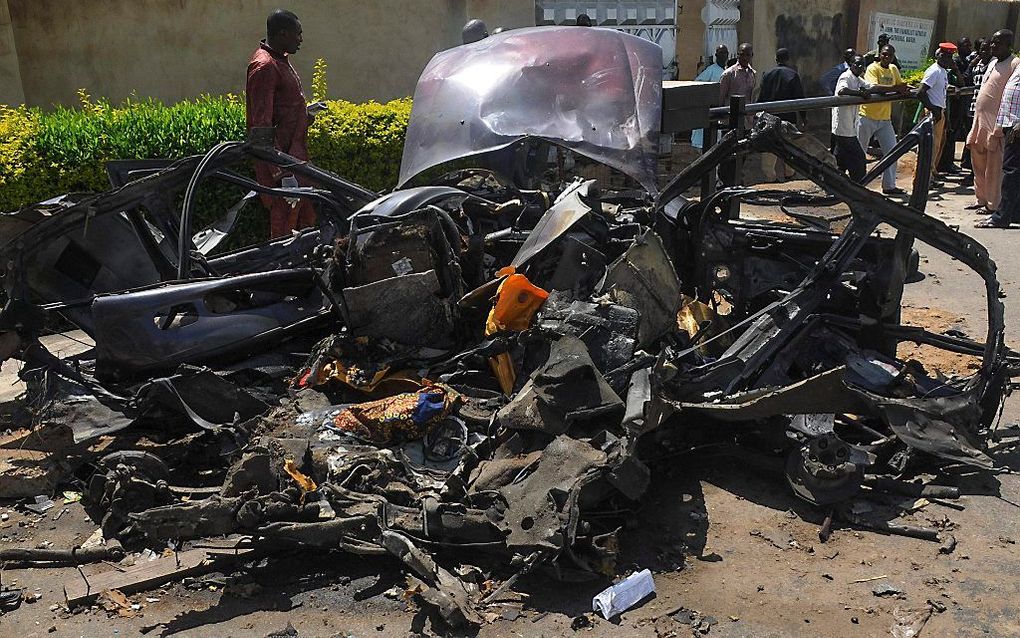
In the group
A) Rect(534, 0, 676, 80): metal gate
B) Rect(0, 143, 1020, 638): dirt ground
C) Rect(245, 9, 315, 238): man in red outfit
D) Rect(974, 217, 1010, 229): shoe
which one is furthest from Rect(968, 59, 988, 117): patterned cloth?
Rect(0, 143, 1020, 638): dirt ground

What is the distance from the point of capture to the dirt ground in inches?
136

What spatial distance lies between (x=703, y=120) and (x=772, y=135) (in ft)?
6.90

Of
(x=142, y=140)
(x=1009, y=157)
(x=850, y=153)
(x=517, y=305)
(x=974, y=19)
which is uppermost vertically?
(x=142, y=140)

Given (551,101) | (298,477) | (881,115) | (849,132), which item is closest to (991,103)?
(881,115)

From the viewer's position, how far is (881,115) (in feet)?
39.4

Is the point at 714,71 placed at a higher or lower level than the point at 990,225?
higher

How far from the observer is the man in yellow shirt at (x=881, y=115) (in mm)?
11866

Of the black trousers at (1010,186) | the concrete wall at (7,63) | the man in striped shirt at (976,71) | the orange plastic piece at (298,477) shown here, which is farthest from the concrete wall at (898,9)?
the orange plastic piece at (298,477)

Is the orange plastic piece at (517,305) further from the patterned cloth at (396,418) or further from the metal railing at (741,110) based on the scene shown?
the metal railing at (741,110)

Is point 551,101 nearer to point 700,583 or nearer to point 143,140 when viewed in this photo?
point 700,583

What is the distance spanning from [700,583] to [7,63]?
981 centimetres

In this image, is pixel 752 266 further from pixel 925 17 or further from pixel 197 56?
pixel 925 17

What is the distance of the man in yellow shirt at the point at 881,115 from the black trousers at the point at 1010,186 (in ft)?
4.62

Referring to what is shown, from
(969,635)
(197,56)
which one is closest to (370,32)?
(197,56)
